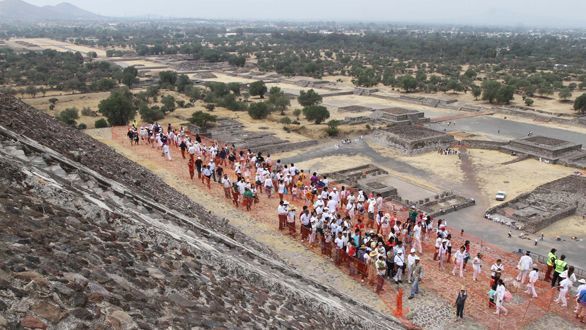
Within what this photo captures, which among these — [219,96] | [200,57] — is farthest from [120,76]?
[200,57]

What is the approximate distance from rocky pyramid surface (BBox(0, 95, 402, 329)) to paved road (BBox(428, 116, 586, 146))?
129 feet

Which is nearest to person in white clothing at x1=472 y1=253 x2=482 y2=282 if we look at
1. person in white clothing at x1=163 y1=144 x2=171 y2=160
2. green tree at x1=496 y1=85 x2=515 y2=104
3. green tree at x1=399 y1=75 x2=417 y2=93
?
person in white clothing at x1=163 y1=144 x2=171 y2=160

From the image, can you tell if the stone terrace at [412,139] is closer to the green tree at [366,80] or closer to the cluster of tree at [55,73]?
the green tree at [366,80]

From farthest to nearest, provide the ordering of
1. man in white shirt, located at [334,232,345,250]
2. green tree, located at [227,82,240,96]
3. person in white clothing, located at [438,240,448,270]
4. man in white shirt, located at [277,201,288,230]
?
green tree, located at [227,82,240,96] → man in white shirt, located at [277,201,288,230] → person in white clothing, located at [438,240,448,270] → man in white shirt, located at [334,232,345,250]

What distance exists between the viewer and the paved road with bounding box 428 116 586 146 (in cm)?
4409

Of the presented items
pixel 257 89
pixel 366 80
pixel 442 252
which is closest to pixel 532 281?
pixel 442 252

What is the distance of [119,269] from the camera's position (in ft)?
18.0

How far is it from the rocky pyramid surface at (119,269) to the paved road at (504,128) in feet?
129

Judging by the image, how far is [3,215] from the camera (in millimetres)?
5289

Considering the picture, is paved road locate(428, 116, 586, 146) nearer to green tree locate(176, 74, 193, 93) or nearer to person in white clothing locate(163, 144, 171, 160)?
green tree locate(176, 74, 193, 93)

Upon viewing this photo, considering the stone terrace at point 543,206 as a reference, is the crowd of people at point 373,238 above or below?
above

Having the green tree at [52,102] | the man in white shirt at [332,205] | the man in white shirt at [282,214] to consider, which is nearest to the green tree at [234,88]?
the green tree at [52,102]

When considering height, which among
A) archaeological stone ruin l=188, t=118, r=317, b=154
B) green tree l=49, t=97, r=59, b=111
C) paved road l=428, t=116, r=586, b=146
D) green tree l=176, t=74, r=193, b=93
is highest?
green tree l=176, t=74, r=193, b=93

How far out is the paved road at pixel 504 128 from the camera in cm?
4409
